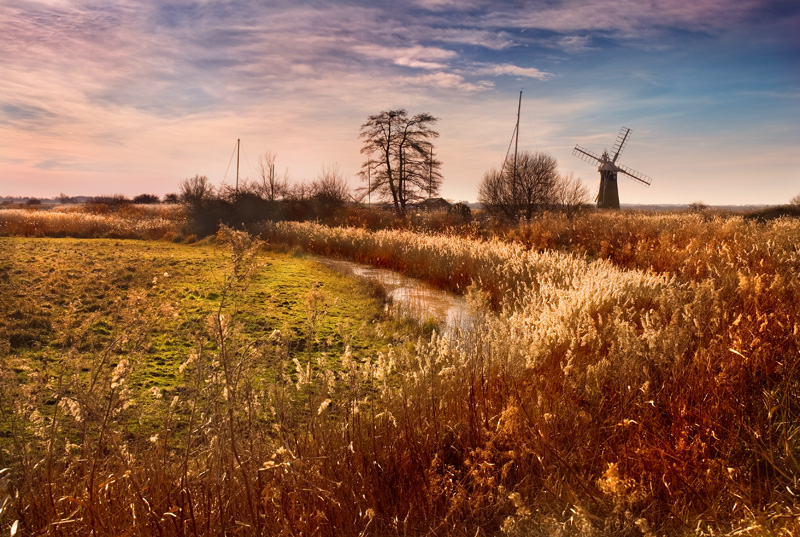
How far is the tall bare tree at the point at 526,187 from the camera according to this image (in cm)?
2134

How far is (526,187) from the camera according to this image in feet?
70.1

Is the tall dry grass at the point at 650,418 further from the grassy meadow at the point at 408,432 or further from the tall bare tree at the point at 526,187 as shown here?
the tall bare tree at the point at 526,187

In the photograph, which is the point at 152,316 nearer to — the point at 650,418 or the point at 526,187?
the point at 650,418

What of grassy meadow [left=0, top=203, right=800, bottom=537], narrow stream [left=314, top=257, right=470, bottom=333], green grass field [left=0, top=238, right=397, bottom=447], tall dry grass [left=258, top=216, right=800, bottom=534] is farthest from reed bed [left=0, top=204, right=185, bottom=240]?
tall dry grass [left=258, top=216, right=800, bottom=534]

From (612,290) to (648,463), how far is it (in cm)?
332

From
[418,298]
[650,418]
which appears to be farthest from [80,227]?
[650,418]

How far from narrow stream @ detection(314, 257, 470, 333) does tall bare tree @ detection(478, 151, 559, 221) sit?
10823 mm

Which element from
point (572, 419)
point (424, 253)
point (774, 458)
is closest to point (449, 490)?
point (572, 419)

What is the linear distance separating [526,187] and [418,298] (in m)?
14.2

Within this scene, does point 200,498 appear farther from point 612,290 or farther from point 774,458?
point 612,290

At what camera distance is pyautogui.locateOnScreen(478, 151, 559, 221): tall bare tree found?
70.0 feet

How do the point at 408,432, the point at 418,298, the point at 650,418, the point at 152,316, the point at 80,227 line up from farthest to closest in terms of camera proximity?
the point at 80,227 < the point at 418,298 < the point at 650,418 < the point at 408,432 < the point at 152,316

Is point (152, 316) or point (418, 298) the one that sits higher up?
point (152, 316)

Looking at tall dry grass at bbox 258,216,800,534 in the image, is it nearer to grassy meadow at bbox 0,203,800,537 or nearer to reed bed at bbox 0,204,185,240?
grassy meadow at bbox 0,203,800,537
